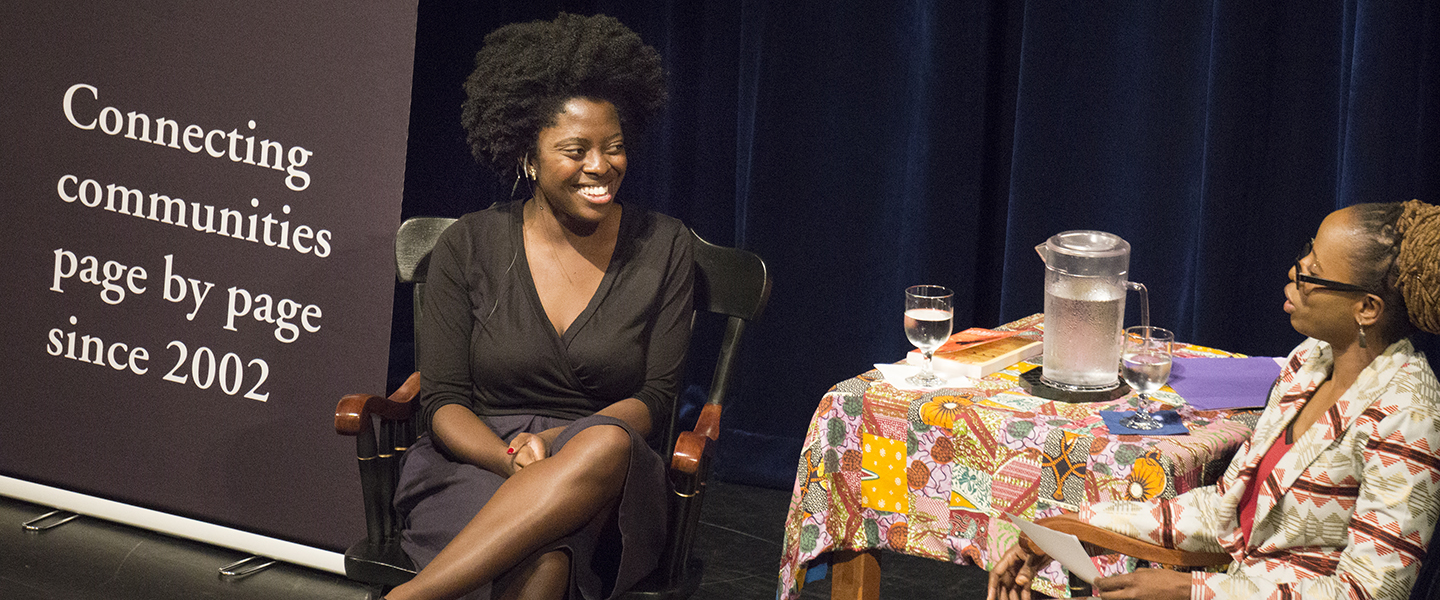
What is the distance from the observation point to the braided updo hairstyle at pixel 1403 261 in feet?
5.16

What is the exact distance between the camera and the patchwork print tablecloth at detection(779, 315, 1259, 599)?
1.91 m

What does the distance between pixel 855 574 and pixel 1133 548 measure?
499 millimetres

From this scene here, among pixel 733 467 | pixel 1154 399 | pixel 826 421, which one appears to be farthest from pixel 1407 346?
pixel 733 467

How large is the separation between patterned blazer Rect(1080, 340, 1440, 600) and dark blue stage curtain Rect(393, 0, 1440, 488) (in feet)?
4.27

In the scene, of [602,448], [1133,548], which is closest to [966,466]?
[1133,548]

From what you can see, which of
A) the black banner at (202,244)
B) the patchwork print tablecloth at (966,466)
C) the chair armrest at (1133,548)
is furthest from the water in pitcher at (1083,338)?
the black banner at (202,244)

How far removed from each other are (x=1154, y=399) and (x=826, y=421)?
1.81ft

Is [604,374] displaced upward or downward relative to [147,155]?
downward

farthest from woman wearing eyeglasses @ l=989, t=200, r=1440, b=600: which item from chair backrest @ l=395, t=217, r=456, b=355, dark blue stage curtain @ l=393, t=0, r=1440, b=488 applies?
chair backrest @ l=395, t=217, r=456, b=355

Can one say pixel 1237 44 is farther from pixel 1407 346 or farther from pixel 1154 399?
pixel 1407 346

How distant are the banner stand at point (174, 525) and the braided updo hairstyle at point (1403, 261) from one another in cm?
237

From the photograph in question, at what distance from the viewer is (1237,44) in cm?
297

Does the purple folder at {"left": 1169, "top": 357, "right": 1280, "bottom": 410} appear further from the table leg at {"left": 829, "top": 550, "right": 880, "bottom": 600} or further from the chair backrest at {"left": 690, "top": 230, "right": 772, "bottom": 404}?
the chair backrest at {"left": 690, "top": 230, "right": 772, "bottom": 404}

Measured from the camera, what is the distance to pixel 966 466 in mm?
2006
